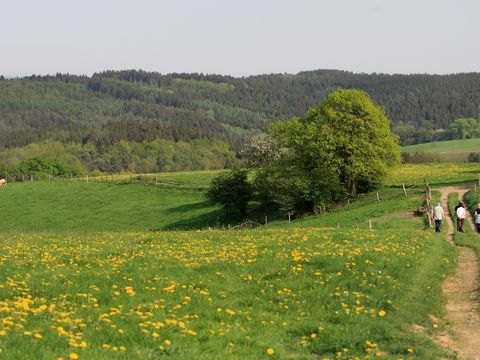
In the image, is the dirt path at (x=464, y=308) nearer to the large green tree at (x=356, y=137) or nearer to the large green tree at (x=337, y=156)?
the large green tree at (x=337, y=156)

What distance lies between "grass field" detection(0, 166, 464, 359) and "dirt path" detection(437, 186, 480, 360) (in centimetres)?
48

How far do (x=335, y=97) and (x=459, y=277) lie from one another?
51995 millimetres

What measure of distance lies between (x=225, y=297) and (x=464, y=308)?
24.5ft

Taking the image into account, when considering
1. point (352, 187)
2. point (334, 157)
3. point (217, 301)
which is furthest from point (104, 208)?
point (217, 301)

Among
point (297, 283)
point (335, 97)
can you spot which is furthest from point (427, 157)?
point (297, 283)

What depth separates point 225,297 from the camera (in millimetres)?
16547

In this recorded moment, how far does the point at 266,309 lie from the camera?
52.0 feet

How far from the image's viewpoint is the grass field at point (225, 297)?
1201cm

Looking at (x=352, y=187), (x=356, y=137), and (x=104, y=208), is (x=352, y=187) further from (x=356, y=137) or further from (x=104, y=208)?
(x=104, y=208)

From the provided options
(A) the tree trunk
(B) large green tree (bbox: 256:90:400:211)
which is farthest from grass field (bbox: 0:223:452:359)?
(A) the tree trunk

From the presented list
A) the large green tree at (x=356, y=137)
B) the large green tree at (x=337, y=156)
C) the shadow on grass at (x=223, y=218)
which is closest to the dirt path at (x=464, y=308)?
the large green tree at (x=337, y=156)

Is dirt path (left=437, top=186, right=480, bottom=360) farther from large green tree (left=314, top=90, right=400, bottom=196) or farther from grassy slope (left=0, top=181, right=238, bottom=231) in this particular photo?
grassy slope (left=0, top=181, right=238, bottom=231)

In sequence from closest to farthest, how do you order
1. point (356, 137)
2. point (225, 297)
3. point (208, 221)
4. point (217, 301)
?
point (217, 301), point (225, 297), point (356, 137), point (208, 221)

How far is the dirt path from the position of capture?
14195mm
